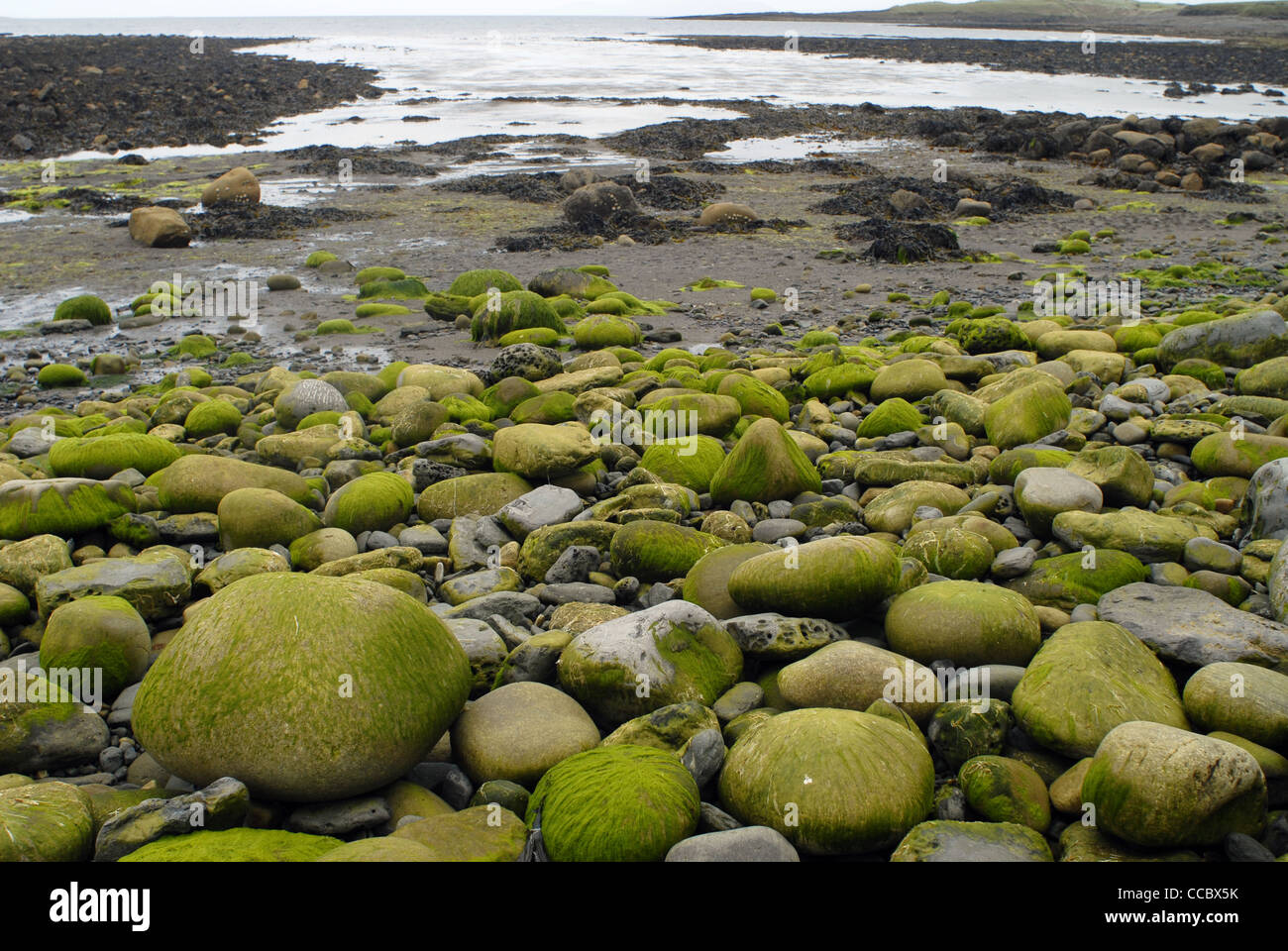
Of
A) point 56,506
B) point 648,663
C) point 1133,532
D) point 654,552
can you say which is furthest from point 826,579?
point 56,506

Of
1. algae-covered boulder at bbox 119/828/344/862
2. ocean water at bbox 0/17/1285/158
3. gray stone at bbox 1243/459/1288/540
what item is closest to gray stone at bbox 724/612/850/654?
algae-covered boulder at bbox 119/828/344/862

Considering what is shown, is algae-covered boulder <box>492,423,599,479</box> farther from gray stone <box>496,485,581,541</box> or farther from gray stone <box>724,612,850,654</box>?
gray stone <box>724,612,850,654</box>

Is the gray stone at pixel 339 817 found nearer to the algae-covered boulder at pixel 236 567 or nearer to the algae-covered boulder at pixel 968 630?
the algae-covered boulder at pixel 236 567

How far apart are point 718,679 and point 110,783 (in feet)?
8.22

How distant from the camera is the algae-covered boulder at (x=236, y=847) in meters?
3.01

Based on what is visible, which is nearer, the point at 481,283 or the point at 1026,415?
the point at 1026,415

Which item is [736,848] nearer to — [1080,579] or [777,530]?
[1080,579]

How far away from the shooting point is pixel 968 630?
423 cm

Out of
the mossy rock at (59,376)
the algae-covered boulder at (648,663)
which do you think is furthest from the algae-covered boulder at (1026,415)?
the mossy rock at (59,376)

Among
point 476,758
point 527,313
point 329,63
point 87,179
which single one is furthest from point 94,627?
point 329,63

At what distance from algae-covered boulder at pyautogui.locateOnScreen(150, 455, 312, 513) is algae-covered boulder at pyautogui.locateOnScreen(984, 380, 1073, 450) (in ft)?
16.1

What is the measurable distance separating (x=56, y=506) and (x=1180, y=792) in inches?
234

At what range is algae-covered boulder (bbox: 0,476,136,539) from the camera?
5664mm

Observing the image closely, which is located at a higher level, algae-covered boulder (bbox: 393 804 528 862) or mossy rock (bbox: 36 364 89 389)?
mossy rock (bbox: 36 364 89 389)
